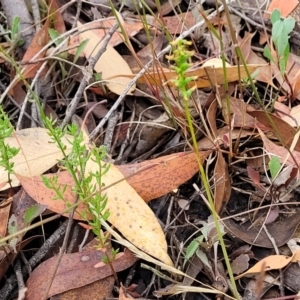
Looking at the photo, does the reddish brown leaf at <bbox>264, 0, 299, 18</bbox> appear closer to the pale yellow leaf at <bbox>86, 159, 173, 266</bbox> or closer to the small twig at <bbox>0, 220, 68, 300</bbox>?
the pale yellow leaf at <bbox>86, 159, 173, 266</bbox>

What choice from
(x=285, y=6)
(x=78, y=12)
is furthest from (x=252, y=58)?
(x=78, y=12)

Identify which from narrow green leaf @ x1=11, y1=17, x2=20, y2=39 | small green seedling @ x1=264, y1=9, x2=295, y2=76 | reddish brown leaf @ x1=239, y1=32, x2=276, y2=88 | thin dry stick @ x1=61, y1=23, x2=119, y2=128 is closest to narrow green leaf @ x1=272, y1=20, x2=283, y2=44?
small green seedling @ x1=264, y1=9, x2=295, y2=76

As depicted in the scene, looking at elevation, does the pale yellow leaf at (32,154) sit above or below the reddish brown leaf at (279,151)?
above

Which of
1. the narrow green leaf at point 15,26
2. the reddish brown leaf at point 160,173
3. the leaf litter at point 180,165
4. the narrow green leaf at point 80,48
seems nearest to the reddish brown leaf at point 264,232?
the leaf litter at point 180,165

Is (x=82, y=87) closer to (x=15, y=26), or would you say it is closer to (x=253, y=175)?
(x=15, y=26)

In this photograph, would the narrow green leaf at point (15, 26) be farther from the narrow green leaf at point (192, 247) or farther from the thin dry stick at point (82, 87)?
the narrow green leaf at point (192, 247)

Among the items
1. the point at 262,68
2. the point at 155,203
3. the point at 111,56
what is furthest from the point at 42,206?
the point at 262,68

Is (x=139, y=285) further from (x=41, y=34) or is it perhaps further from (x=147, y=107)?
(x=41, y=34)
